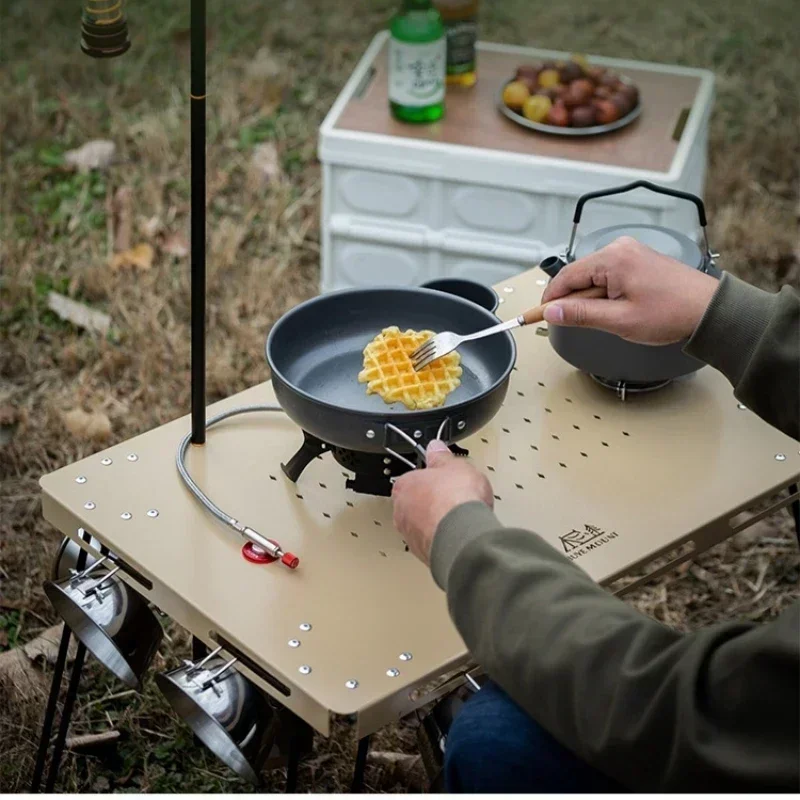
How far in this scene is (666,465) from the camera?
77.1 inches

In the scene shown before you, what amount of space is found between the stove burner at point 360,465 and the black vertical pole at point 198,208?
17cm

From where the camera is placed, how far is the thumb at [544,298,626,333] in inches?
71.0

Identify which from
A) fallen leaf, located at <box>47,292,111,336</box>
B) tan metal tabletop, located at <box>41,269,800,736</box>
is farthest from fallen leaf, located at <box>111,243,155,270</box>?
tan metal tabletop, located at <box>41,269,800,736</box>

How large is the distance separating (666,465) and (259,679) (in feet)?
2.32

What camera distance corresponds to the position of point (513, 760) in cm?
150

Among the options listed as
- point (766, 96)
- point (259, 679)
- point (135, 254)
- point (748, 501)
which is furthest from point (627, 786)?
point (766, 96)

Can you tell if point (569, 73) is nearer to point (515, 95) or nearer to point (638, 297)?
point (515, 95)

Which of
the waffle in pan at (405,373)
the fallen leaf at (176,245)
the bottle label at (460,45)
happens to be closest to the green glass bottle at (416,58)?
the bottle label at (460,45)

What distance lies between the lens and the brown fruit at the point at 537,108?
3.14m

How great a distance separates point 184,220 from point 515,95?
1059 mm

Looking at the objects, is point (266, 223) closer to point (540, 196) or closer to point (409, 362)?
point (540, 196)

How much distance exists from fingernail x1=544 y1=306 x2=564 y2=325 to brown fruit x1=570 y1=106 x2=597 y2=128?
1.44 m

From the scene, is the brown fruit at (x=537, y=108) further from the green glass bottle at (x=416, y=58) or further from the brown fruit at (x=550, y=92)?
the green glass bottle at (x=416, y=58)

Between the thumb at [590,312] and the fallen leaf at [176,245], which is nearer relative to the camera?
the thumb at [590,312]
